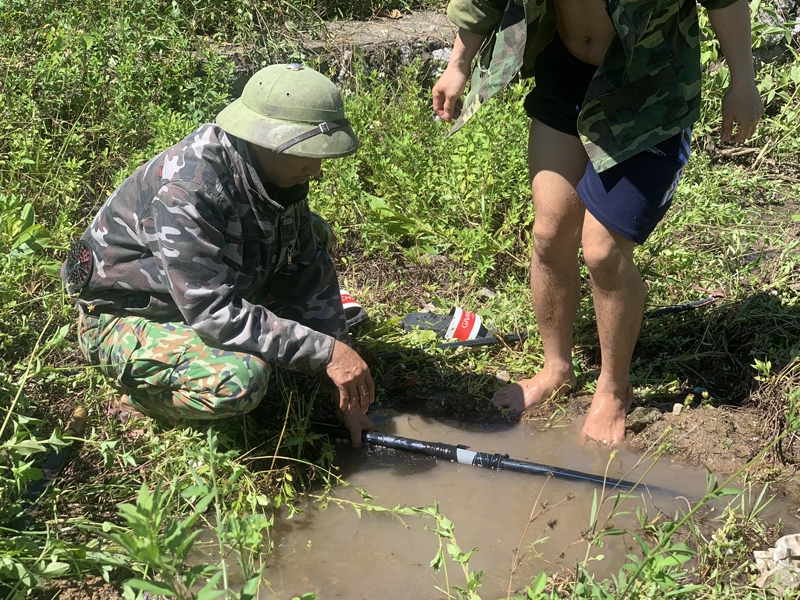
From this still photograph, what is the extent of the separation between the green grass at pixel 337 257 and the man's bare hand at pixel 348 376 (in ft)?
0.71

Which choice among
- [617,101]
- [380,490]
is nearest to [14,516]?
[380,490]

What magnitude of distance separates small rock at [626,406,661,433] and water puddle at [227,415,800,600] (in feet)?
0.44

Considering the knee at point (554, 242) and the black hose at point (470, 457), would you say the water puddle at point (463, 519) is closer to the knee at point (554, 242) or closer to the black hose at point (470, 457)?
the black hose at point (470, 457)

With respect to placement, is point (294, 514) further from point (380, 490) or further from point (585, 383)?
point (585, 383)

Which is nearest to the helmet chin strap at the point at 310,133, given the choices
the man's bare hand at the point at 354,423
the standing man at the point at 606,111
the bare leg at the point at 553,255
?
the standing man at the point at 606,111

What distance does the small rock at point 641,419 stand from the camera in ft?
10.4

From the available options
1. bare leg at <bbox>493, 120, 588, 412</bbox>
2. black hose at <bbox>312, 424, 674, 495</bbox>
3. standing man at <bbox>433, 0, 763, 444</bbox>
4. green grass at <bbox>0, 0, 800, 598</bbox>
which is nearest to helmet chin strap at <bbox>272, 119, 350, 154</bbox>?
standing man at <bbox>433, 0, 763, 444</bbox>

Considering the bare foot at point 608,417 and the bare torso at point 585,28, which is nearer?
the bare torso at point 585,28

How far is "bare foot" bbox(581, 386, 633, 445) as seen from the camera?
312 centimetres

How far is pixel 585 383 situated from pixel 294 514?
141cm

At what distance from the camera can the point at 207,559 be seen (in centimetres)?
256

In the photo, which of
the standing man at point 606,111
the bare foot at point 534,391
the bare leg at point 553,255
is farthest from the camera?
the bare foot at point 534,391

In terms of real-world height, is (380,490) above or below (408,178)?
below

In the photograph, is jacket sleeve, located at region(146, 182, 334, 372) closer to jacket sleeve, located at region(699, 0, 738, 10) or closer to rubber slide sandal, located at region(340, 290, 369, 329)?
rubber slide sandal, located at region(340, 290, 369, 329)
